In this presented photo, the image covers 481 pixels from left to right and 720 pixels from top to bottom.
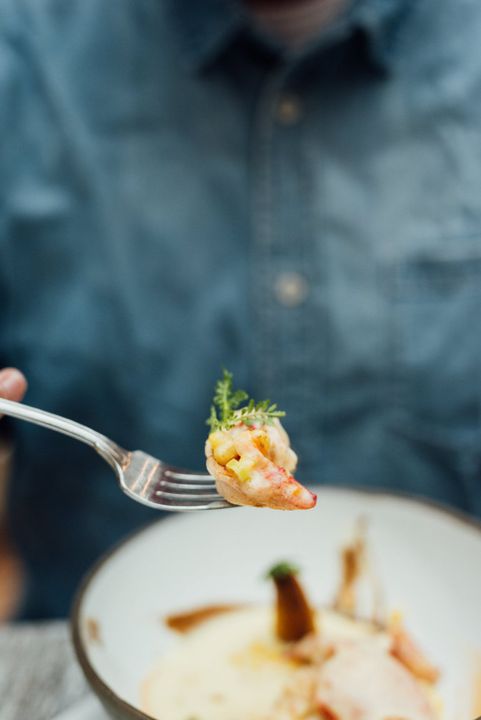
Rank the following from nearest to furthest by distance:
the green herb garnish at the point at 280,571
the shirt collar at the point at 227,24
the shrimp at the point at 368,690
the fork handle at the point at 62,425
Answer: the fork handle at the point at 62,425, the shrimp at the point at 368,690, the green herb garnish at the point at 280,571, the shirt collar at the point at 227,24

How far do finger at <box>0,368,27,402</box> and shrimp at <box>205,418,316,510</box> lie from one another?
187mm

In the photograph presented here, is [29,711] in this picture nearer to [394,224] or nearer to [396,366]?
[396,366]

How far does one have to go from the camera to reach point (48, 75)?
1.21 meters

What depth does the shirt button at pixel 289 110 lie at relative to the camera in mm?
1171

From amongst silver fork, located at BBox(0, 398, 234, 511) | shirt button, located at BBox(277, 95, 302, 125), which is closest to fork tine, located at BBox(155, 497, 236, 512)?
silver fork, located at BBox(0, 398, 234, 511)

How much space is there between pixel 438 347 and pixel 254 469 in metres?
0.74

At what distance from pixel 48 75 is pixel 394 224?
63cm

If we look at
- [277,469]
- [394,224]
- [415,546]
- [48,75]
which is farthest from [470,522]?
[48,75]

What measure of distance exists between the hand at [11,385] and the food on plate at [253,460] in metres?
0.18

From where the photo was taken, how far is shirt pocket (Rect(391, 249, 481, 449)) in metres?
1.24

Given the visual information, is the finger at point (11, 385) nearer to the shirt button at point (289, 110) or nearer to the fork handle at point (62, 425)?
the fork handle at point (62, 425)

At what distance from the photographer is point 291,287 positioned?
1201 mm

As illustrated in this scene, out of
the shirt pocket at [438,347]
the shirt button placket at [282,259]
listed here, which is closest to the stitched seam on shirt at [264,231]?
the shirt button placket at [282,259]

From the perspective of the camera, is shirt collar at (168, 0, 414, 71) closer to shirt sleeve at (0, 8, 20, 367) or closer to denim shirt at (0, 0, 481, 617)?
denim shirt at (0, 0, 481, 617)
